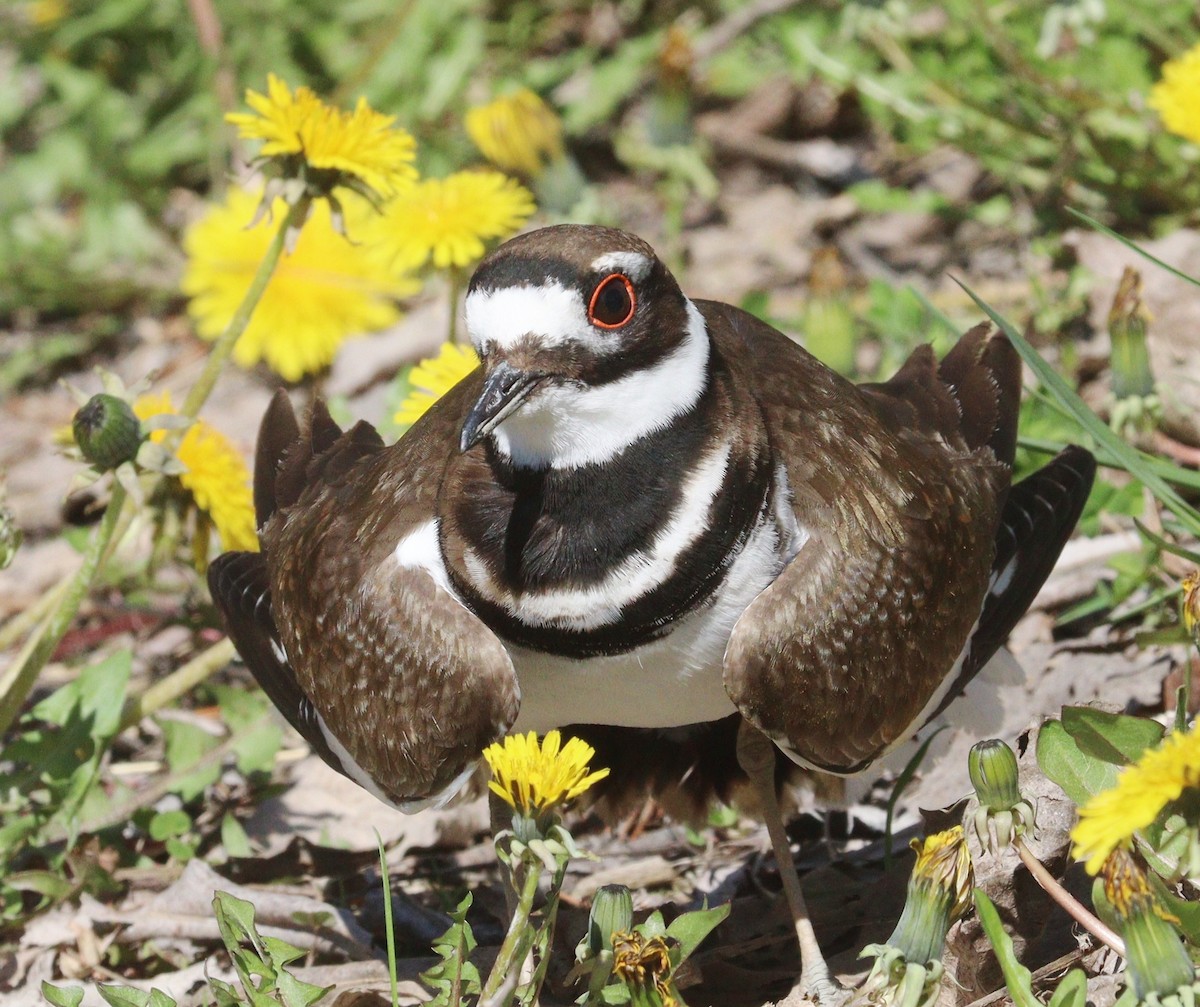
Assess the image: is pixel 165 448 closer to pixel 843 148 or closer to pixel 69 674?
pixel 69 674

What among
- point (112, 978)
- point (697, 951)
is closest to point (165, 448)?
point (112, 978)

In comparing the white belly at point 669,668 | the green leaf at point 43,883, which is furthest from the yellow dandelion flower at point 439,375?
the green leaf at point 43,883

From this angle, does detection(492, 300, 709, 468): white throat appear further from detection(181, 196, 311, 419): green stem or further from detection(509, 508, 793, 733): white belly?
detection(181, 196, 311, 419): green stem

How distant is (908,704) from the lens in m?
3.85

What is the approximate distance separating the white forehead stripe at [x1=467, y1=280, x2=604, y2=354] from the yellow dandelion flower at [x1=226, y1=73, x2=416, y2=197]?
1.13 m

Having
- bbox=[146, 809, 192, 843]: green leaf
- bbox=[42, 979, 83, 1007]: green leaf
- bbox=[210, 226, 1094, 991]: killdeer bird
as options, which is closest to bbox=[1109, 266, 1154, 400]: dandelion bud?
bbox=[210, 226, 1094, 991]: killdeer bird

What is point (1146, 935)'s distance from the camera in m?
2.78

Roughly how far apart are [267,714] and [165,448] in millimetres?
1098

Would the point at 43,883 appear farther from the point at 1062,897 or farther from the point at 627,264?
the point at 1062,897

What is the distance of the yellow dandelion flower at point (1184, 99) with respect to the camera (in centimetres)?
519

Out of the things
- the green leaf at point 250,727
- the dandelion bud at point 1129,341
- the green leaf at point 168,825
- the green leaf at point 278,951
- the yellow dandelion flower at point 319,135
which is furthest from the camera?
the green leaf at point 250,727

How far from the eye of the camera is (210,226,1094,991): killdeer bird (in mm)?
3533

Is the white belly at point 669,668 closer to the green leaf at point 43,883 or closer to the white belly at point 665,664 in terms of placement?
the white belly at point 665,664

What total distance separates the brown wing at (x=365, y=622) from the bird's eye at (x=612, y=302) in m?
0.60
